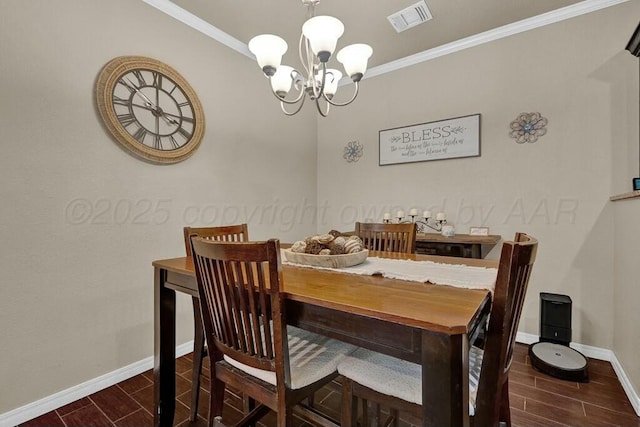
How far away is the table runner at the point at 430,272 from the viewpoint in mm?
1118

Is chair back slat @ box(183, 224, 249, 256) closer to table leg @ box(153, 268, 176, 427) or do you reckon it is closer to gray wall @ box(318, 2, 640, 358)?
table leg @ box(153, 268, 176, 427)

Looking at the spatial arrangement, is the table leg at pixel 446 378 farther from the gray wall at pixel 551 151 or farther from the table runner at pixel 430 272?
the gray wall at pixel 551 151

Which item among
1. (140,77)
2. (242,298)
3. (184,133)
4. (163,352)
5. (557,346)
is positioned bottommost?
(557,346)

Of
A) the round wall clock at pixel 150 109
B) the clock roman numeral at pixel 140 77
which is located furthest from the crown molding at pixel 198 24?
the clock roman numeral at pixel 140 77

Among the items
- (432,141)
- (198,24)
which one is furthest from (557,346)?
(198,24)

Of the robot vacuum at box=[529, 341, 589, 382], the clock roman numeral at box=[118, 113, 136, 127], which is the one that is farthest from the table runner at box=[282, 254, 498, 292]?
the clock roman numeral at box=[118, 113, 136, 127]

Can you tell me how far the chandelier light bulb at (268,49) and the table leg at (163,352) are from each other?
3.90 ft

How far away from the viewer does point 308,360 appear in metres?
1.14

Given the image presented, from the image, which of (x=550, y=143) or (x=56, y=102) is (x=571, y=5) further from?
(x=56, y=102)

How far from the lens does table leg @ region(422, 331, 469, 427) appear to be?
724mm

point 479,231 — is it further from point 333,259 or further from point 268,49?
point 268,49

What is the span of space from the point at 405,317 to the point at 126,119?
7.08ft

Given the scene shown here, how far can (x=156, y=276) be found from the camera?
4.79 ft

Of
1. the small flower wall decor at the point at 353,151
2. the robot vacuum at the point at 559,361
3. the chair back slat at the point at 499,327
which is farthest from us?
the small flower wall decor at the point at 353,151
